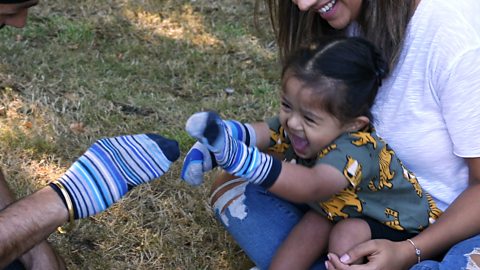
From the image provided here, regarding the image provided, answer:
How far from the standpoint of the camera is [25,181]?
311cm

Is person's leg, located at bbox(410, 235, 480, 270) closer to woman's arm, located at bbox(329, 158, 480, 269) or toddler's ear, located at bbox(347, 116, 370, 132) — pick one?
woman's arm, located at bbox(329, 158, 480, 269)

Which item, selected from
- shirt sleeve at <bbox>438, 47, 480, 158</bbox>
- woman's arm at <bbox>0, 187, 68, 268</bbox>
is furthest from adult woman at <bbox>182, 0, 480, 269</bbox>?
woman's arm at <bbox>0, 187, 68, 268</bbox>

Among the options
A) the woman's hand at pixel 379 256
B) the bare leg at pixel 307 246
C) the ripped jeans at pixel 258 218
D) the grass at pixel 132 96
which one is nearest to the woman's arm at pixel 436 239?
the woman's hand at pixel 379 256

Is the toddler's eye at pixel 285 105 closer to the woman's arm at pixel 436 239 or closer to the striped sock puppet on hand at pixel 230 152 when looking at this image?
the striped sock puppet on hand at pixel 230 152

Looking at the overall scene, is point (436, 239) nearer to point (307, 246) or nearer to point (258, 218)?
point (307, 246)

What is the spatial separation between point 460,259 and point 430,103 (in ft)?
1.42

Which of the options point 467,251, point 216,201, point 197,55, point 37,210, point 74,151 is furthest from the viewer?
point 197,55

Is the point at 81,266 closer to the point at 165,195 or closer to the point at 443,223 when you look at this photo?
the point at 165,195

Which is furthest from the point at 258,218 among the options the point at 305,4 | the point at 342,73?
the point at 305,4

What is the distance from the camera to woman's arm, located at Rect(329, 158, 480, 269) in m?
2.10

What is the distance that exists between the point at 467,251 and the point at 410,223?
0.20 meters

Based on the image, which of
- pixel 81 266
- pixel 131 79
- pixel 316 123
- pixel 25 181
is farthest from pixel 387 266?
pixel 131 79

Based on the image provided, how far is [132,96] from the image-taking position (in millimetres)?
3920

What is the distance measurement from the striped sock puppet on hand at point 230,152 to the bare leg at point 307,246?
0.38 metres
